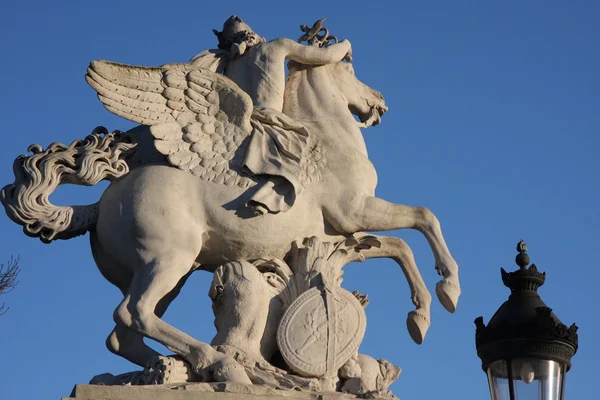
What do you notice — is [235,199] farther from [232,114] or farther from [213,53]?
[213,53]

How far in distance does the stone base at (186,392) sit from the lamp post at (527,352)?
178 cm

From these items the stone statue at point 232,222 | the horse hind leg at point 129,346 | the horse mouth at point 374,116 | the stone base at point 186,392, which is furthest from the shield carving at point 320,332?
the horse mouth at point 374,116

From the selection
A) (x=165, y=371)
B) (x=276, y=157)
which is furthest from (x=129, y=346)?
(x=276, y=157)

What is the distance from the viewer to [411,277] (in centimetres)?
1127

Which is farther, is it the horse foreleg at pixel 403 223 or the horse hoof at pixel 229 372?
the horse foreleg at pixel 403 223

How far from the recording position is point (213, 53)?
11.7 metres

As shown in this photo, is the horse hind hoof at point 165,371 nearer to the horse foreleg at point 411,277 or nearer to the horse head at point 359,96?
the horse foreleg at point 411,277

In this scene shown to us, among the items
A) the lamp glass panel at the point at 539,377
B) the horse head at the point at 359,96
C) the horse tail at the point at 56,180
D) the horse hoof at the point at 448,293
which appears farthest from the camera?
the horse head at the point at 359,96

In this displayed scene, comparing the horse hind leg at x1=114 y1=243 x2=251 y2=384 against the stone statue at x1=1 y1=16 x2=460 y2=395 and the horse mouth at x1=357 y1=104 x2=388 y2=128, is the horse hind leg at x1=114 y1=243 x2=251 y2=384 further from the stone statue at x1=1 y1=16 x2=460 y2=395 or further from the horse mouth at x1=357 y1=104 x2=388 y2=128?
the horse mouth at x1=357 y1=104 x2=388 y2=128

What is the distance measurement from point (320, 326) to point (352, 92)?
106 inches

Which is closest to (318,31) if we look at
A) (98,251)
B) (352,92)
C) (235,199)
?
(352,92)

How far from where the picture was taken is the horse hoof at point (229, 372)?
9688mm

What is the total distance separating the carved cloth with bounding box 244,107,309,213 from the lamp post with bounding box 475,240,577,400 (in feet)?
8.45

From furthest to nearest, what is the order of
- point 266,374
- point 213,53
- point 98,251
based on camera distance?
point 213,53 < point 98,251 < point 266,374
